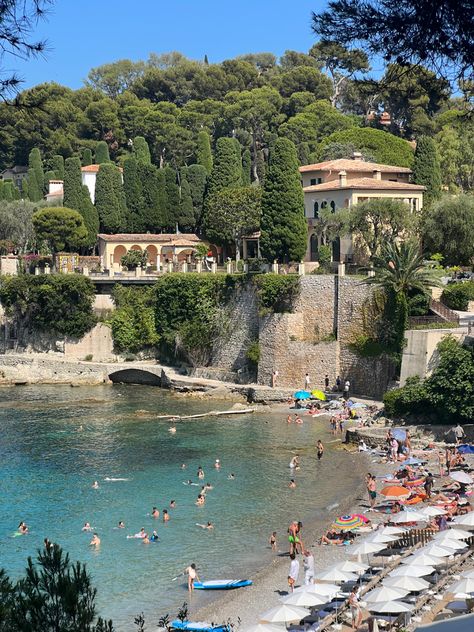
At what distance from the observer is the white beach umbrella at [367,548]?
24047mm

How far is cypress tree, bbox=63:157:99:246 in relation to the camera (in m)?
68.1

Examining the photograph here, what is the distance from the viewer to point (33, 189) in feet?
271

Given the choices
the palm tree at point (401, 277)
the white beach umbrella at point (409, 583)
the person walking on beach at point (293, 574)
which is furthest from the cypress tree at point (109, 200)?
the white beach umbrella at point (409, 583)

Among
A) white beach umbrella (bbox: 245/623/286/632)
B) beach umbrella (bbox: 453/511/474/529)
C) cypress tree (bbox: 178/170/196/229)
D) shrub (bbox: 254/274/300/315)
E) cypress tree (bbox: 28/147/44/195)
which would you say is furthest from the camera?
cypress tree (bbox: 28/147/44/195)

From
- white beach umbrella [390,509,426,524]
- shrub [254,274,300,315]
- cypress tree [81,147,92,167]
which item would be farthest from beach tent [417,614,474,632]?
cypress tree [81,147,92,167]

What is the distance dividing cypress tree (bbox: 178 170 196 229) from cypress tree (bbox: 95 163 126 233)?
13.2ft

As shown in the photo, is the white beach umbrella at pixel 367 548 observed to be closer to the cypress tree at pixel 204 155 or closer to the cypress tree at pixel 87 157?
the cypress tree at pixel 204 155

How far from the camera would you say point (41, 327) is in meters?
57.4

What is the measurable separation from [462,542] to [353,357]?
70.6ft

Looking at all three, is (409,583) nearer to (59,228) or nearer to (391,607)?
(391,607)

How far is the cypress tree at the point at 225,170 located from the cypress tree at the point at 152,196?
6.08 meters

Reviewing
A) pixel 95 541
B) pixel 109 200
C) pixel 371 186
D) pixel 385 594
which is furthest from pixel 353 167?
pixel 385 594

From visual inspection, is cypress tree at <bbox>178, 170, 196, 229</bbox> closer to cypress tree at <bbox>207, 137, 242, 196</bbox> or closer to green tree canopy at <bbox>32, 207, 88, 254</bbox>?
Result: cypress tree at <bbox>207, 137, 242, 196</bbox>

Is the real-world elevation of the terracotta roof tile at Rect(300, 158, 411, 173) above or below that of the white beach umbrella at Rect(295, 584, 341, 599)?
above
